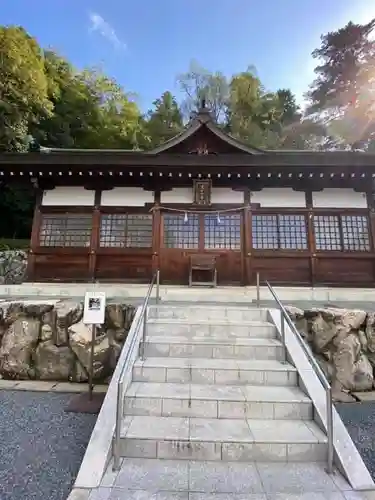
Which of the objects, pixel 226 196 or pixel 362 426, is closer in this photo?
pixel 362 426

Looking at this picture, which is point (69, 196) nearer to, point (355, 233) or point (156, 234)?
point (156, 234)

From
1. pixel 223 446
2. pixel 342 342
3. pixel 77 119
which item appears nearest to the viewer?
pixel 223 446

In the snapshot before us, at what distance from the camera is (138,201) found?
341 inches

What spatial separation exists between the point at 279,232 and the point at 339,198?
211cm

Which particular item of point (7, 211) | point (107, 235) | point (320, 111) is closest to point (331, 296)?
point (107, 235)

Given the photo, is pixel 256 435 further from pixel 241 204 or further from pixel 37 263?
pixel 37 263

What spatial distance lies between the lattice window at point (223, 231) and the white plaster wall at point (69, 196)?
11.9 feet

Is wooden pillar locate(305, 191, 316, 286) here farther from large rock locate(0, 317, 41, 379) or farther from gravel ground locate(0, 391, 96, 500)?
large rock locate(0, 317, 41, 379)

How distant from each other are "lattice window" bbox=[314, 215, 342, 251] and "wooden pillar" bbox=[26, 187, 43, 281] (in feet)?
27.0

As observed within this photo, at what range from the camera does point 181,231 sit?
852 cm

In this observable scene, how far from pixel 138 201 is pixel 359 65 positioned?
1008 inches

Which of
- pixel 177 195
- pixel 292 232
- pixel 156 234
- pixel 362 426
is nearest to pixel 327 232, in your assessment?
pixel 292 232

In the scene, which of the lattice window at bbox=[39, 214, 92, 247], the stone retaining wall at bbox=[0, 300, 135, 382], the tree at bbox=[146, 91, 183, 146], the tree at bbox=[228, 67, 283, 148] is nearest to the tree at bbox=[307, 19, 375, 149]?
the tree at bbox=[228, 67, 283, 148]

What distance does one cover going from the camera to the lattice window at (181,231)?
8.46 metres
